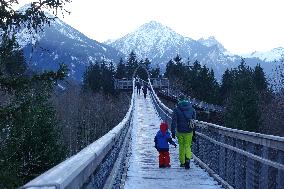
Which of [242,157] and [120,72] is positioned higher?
[120,72]

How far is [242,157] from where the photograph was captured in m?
8.54

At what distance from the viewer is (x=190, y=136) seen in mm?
12578

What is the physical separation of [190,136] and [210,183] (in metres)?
2.47

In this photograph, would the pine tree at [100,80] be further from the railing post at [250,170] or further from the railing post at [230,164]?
the railing post at [250,170]

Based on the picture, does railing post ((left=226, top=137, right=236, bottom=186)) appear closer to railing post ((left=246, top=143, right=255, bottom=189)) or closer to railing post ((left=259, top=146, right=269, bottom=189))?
railing post ((left=246, top=143, right=255, bottom=189))

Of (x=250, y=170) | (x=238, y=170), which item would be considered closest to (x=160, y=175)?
(x=238, y=170)

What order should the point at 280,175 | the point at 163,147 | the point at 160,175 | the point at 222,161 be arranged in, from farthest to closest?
1. the point at 163,147
2. the point at 160,175
3. the point at 222,161
4. the point at 280,175

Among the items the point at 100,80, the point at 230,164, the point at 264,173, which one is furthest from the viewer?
the point at 100,80

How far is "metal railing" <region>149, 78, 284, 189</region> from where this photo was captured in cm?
644

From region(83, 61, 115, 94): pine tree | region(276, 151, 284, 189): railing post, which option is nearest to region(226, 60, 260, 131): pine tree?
region(83, 61, 115, 94): pine tree

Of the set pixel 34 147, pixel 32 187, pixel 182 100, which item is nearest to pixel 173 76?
pixel 34 147

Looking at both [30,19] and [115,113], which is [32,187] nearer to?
[30,19]

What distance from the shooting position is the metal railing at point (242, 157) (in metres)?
6.44

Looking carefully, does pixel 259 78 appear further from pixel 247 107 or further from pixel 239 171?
pixel 239 171
